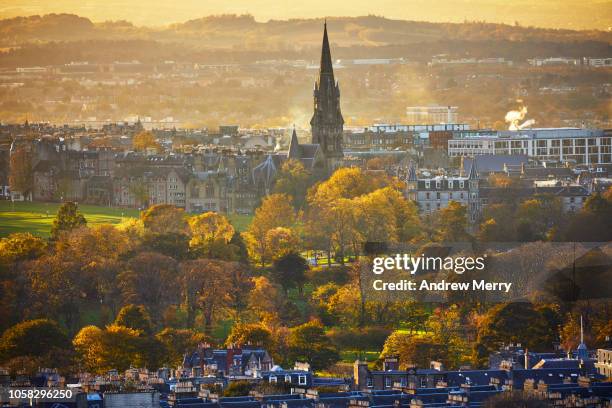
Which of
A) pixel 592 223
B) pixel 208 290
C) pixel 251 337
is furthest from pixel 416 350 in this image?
pixel 592 223

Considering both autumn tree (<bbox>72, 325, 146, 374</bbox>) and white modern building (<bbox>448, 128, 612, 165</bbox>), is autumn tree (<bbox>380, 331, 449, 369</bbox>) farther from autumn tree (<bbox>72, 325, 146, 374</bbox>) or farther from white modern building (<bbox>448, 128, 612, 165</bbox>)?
white modern building (<bbox>448, 128, 612, 165</bbox>)

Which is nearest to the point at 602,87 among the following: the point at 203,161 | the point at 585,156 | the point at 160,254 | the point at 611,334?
the point at 585,156

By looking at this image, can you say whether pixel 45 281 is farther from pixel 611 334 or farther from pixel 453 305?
pixel 611 334

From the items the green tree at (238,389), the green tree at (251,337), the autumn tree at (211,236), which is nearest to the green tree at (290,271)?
the autumn tree at (211,236)

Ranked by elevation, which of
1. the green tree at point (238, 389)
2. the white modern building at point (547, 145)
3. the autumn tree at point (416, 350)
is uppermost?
the white modern building at point (547, 145)

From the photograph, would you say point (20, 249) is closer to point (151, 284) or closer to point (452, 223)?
point (151, 284)

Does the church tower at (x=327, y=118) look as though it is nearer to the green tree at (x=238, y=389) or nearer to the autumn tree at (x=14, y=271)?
the autumn tree at (x=14, y=271)
